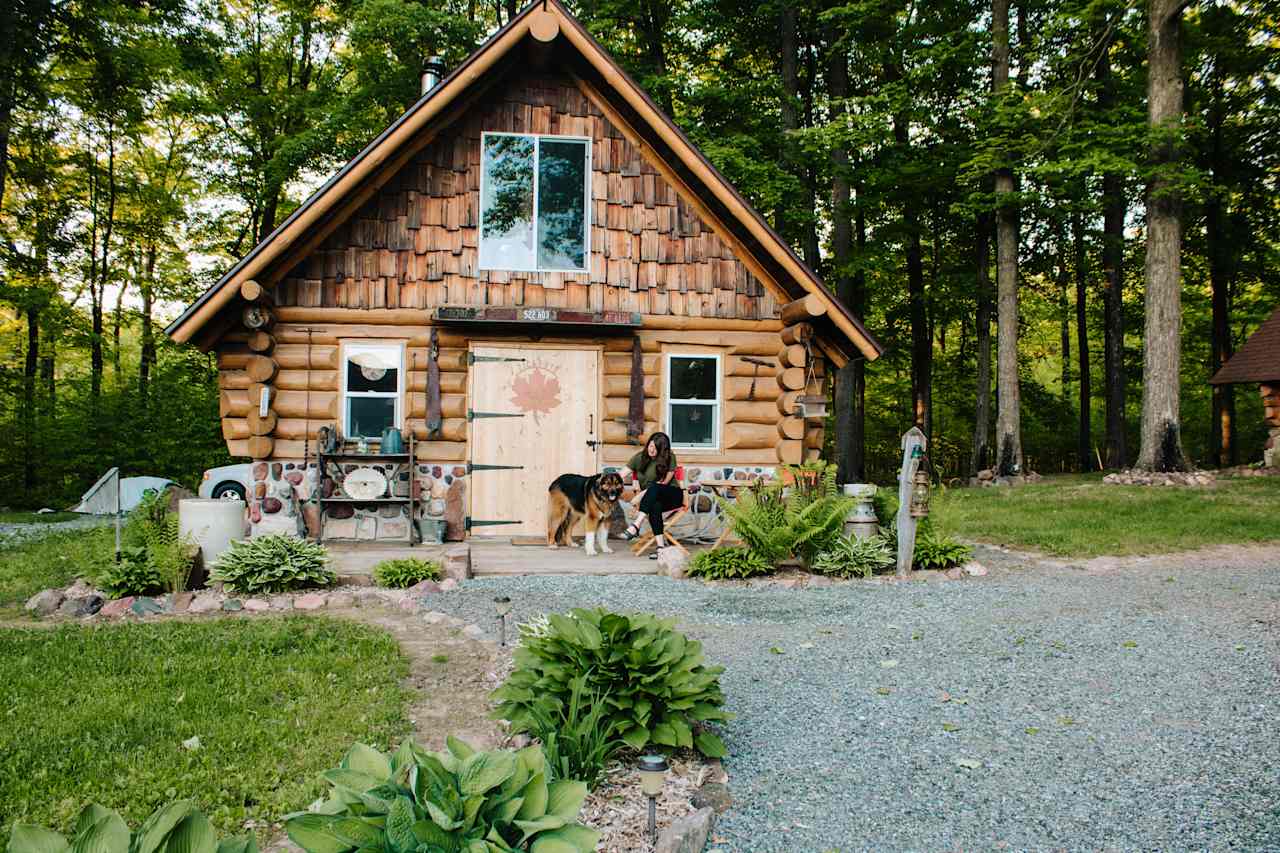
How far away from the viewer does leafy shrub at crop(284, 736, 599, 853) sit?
1.97 metres

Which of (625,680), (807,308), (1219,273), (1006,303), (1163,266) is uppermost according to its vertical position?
(1219,273)

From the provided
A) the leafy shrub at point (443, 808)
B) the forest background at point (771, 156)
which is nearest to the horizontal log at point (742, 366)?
the forest background at point (771, 156)

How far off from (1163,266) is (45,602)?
16.9m

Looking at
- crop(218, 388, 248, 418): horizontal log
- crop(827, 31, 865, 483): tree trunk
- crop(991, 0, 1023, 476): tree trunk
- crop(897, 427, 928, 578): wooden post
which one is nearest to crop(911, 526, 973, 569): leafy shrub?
crop(897, 427, 928, 578): wooden post

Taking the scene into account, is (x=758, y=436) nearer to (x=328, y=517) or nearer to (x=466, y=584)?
(x=466, y=584)

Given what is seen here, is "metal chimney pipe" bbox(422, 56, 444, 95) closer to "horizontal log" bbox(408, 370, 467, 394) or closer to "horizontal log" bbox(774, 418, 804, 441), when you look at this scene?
"horizontal log" bbox(408, 370, 467, 394)

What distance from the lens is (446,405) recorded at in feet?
34.6

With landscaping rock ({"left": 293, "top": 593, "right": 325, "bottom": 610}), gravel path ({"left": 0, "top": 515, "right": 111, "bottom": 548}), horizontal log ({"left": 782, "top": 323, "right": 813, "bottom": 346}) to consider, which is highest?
horizontal log ({"left": 782, "top": 323, "right": 813, "bottom": 346})

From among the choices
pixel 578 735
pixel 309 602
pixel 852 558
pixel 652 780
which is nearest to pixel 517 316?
pixel 309 602

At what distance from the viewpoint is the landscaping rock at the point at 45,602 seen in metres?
6.61

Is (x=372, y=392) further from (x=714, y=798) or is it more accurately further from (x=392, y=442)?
(x=714, y=798)

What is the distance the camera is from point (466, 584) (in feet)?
25.8

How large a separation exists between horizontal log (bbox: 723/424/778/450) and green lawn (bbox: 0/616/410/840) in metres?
6.11

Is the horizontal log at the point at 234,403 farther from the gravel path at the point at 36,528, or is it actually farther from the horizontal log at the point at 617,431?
the horizontal log at the point at 617,431
